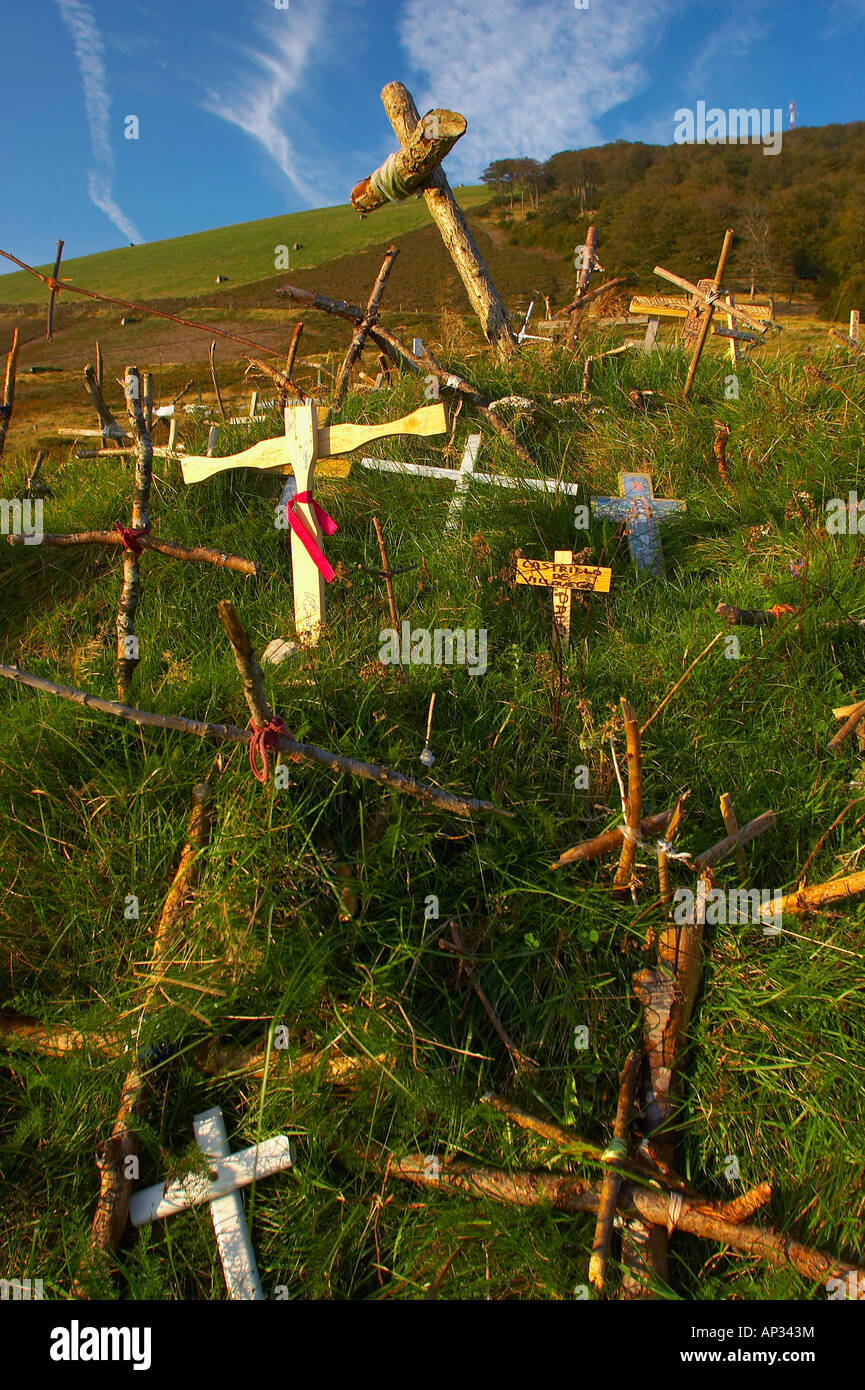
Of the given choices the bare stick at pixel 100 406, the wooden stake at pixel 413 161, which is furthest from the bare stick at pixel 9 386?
the wooden stake at pixel 413 161

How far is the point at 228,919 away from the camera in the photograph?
246cm

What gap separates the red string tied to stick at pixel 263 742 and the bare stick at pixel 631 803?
1.11m

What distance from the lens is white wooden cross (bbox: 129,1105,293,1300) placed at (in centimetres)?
217

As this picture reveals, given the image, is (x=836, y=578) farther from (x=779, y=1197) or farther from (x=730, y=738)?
(x=779, y=1197)

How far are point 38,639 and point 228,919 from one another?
2.52 meters

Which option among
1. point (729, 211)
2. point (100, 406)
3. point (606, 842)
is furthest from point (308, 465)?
point (729, 211)

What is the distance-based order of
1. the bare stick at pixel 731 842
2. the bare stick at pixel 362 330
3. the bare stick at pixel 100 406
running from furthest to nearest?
the bare stick at pixel 362 330, the bare stick at pixel 100 406, the bare stick at pixel 731 842

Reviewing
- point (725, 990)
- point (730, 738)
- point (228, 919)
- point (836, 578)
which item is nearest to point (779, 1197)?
point (725, 990)

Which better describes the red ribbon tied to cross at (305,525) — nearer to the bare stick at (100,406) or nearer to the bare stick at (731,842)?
the bare stick at (731,842)

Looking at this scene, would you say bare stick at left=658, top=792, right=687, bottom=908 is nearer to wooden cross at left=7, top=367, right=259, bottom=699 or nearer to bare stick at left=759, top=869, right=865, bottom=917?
bare stick at left=759, top=869, right=865, bottom=917

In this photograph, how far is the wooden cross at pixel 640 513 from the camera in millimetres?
4371

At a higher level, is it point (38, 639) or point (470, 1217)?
point (38, 639)

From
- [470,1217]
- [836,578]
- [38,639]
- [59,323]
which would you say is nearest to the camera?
[470,1217]
